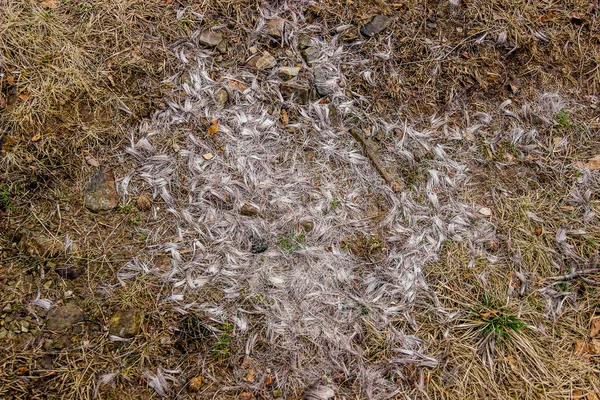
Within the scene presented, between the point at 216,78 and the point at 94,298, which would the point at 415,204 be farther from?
the point at 94,298

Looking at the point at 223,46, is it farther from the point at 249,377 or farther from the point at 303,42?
the point at 249,377

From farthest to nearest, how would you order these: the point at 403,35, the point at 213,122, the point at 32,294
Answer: the point at 403,35 → the point at 213,122 → the point at 32,294

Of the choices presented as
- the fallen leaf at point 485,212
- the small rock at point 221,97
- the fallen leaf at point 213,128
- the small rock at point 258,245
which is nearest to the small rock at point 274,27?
the small rock at point 221,97

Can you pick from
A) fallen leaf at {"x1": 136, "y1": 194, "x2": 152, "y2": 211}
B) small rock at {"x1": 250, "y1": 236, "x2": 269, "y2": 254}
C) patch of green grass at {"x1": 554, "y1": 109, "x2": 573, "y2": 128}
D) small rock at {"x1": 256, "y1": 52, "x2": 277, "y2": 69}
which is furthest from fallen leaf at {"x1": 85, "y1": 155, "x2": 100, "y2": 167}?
patch of green grass at {"x1": 554, "y1": 109, "x2": 573, "y2": 128}

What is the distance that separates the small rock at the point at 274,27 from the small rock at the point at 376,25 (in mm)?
648

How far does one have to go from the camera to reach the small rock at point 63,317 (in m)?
2.51

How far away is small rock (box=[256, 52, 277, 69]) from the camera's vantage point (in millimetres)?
2934

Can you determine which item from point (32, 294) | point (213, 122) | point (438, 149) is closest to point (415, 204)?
point (438, 149)

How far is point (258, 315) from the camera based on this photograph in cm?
264

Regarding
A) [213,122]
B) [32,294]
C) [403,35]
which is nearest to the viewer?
[32,294]

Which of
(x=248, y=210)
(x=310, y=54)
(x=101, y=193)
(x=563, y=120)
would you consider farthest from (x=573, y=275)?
(x=101, y=193)

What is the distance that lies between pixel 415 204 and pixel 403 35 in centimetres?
136

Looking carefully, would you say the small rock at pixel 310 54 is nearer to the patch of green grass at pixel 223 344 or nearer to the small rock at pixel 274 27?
the small rock at pixel 274 27

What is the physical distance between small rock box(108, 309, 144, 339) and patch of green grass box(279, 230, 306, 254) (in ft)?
3.48
